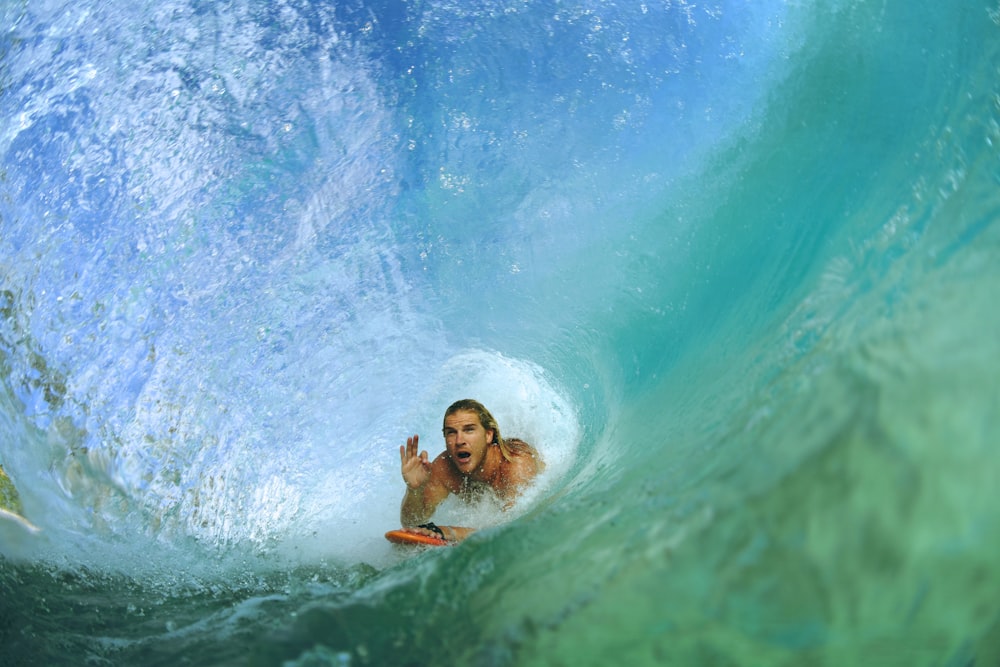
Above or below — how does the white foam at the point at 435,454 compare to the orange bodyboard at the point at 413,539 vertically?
above

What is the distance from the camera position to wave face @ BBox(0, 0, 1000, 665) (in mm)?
1319

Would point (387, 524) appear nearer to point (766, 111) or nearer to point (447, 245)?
point (447, 245)

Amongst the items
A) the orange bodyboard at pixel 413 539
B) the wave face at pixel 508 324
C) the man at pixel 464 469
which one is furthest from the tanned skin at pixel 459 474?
the orange bodyboard at pixel 413 539

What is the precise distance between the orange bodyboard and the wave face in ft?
0.89

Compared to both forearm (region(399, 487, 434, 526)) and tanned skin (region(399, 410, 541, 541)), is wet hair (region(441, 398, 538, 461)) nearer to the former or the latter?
tanned skin (region(399, 410, 541, 541))

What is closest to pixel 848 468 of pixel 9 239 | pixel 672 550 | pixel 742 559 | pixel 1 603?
pixel 742 559

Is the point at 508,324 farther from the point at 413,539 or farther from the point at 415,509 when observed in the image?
the point at 413,539

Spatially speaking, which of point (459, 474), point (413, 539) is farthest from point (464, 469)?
point (413, 539)

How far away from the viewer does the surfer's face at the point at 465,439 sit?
359 cm

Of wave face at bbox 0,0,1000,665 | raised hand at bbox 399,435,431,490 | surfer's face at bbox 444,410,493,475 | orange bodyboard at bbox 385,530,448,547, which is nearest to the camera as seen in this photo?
wave face at bbox 0,0,1000,665

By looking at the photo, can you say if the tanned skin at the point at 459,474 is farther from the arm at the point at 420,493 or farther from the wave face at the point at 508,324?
the wave face at the point at 508,324

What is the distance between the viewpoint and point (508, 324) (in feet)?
14.5

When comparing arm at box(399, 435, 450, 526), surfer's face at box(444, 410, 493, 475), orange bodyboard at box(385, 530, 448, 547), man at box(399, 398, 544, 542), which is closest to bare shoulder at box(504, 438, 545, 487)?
man at box(399, 398, 544, 542)

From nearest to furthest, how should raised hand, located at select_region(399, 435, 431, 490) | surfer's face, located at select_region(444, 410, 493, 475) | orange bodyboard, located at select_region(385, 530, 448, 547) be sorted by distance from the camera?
orange bodyboard, located at select_region(385, 530, 448, 547)
surfer's face, located at select_region(444, 410, 493, 475)
raised hand, located at select_region(399, 435, 431, 490)
